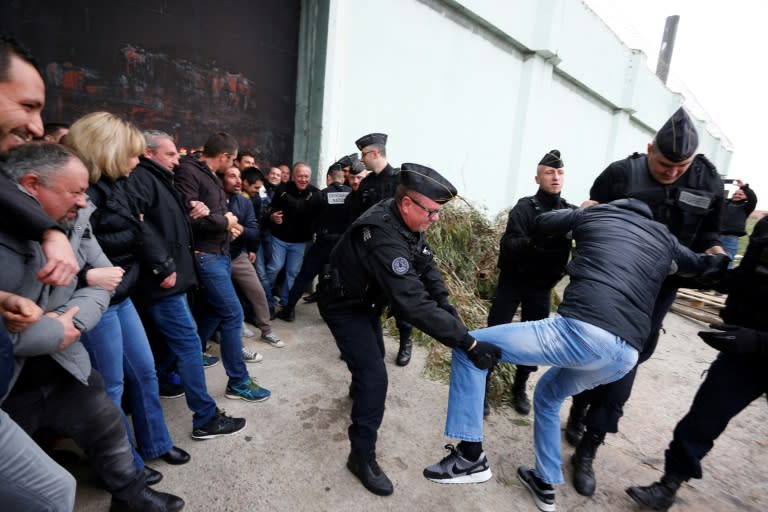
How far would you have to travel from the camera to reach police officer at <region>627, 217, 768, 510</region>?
1.89 meters

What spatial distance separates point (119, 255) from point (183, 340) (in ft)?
1.98

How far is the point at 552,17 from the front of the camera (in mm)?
7453

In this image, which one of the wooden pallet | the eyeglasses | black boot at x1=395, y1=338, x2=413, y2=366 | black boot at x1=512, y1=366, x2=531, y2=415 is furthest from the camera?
the wooden pallet

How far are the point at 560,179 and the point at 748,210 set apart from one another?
5.23 m

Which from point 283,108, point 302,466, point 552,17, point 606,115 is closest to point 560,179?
point 302,466

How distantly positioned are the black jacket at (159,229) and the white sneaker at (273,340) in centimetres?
166

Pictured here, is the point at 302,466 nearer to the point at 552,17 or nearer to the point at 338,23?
the point at 338,23

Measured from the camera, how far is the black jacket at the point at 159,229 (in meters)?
2.05

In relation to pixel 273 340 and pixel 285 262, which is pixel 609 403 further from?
pixel 285 262

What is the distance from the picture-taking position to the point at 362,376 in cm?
214

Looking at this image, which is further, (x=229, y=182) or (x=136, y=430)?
(x=229, y=182)

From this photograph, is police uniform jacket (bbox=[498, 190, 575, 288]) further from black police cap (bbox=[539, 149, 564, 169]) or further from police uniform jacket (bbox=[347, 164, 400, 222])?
police uniform jacket (bbox=[347, 164, 400, 222])

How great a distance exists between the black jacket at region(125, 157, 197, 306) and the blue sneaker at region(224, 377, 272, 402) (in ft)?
3.18

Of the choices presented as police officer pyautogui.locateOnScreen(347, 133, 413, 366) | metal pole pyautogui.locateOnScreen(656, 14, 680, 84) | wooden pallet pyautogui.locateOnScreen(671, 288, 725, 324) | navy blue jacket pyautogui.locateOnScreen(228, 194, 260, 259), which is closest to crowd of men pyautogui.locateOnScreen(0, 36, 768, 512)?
navy blue jacket pyautogui.locateOnScreen(228, 194, 260, 259)
